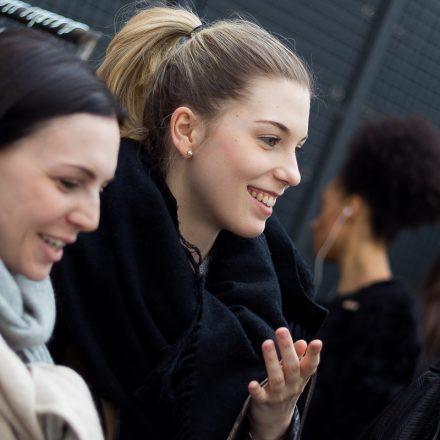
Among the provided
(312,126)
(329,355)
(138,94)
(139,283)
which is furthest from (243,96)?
(312,126)

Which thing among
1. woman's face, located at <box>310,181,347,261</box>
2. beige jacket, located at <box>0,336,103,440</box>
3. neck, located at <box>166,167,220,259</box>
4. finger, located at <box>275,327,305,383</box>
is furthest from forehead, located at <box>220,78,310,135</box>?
woman's face, located at <box>310,181,347,261</box>

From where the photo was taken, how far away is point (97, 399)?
2.39 meters

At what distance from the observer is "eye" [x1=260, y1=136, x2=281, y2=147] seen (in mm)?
2443

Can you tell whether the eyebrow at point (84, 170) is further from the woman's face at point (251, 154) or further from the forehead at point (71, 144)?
the woman's face at point (251, 154)

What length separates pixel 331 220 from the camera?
427cm

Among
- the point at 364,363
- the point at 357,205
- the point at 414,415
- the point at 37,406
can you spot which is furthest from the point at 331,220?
the point at 37,406

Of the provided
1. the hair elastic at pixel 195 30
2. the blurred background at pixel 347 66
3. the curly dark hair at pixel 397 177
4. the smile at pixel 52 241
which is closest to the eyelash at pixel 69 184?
the smile at pixel 52 241

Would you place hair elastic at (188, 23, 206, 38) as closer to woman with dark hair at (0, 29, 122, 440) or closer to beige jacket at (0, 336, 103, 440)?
woman with dark hair at (0, 29, 122, 440)

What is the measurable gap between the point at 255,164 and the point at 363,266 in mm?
1782

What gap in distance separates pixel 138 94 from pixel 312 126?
2.49 metres

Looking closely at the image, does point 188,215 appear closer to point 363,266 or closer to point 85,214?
point 85,214

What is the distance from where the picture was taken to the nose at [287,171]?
96.0 inches

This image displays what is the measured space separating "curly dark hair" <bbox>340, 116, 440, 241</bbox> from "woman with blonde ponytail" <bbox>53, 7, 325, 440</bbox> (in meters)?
1.64

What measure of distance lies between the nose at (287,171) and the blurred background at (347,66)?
2166 mm
